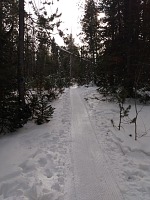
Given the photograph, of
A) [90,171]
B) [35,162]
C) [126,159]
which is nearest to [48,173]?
[35,162]

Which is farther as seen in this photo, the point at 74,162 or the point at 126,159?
the point at 126,159

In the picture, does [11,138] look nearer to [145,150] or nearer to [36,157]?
[36,157]

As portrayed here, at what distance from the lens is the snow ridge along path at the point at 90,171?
4488mm

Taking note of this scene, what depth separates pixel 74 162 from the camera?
234 inches

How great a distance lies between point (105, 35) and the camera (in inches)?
699

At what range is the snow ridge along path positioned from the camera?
14.7ft

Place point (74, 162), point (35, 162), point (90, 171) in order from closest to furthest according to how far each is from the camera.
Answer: point (90, 171) < point (74, 162) < point (35, 162)

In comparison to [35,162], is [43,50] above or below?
above

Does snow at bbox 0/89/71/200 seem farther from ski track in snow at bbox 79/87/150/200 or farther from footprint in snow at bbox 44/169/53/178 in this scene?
ski track in snow at bbox 79/87/150/200

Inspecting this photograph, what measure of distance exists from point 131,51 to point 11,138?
28.6 ft

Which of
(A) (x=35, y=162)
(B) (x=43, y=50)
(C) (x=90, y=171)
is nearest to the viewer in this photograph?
(C) (x=90, y=171)

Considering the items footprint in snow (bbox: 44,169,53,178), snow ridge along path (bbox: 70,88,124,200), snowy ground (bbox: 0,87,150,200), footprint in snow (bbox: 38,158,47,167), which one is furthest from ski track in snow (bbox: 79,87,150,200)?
footprint in snow (bbox: 38,158,47,167)

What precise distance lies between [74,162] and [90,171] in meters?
0.64

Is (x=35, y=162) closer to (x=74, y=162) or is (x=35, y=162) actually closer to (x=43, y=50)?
(x=74, y=162)
